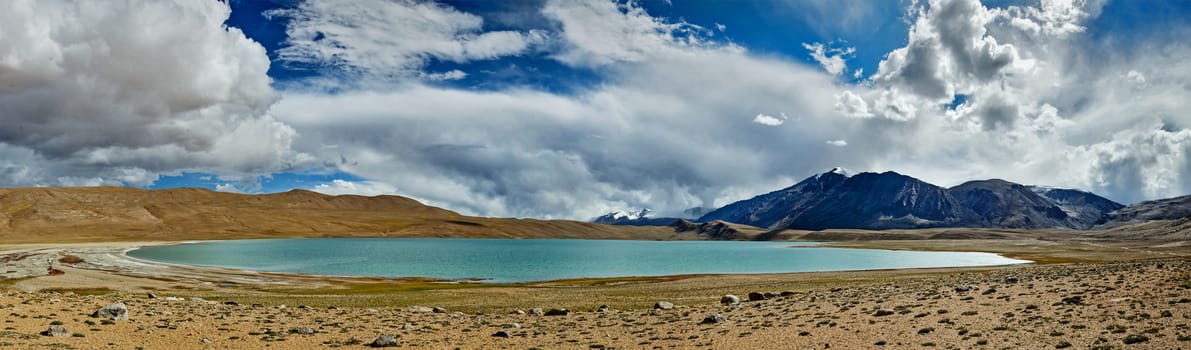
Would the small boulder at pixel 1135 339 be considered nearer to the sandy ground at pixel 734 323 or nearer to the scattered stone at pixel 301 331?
the sandy ground at pixel 734 323

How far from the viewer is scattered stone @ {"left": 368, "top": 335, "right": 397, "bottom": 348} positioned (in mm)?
26047

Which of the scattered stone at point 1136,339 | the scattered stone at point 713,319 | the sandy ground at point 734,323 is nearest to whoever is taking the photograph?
the scattered stone at point 1136,339

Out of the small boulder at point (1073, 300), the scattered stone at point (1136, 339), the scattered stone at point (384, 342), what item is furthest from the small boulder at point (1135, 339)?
the scattered stone at point (384, 342)

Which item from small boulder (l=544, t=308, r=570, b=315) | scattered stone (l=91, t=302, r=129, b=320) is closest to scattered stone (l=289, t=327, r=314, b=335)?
scattered stone (l=91, t=302, r=129, b=320)

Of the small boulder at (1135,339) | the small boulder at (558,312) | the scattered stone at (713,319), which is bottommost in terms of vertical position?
the small boulder at (558,312)

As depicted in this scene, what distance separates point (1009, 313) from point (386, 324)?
29.8m

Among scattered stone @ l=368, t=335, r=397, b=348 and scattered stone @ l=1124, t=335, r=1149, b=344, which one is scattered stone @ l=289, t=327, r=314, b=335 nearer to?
scattered stone @ l=368, t=335, r=397, b=348

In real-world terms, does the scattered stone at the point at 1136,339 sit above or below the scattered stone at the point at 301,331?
above

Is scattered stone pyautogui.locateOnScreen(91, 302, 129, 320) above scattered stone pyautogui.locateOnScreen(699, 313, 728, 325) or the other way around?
above

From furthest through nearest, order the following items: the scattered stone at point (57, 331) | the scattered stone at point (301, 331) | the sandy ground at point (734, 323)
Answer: the scattered stone at point (301, 331) < the scattered stone at point (57, 331) < the sandy ground at point (734, 323)

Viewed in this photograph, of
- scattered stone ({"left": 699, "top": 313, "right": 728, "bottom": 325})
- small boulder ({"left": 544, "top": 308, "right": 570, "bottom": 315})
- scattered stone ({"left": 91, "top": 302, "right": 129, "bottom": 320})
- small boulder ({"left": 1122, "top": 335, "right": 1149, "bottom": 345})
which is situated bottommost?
small boulder ({"left": 544, "top": 308, "right": 570, "bottom": 315})

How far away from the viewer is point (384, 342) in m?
26.1

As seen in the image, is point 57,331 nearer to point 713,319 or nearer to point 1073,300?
point 713,319

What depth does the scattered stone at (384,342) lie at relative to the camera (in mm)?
26047
